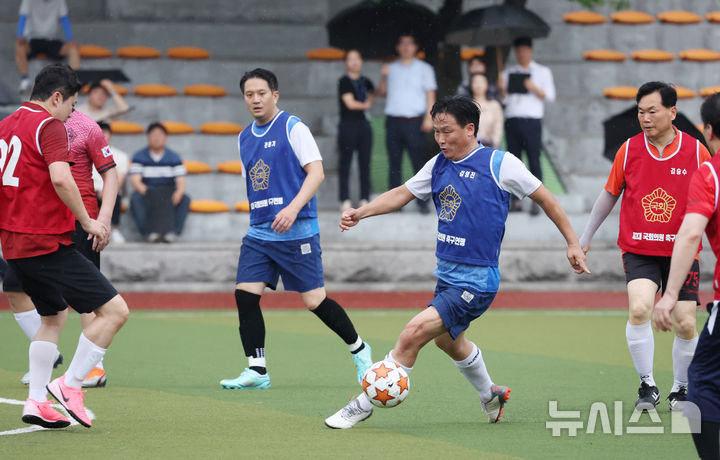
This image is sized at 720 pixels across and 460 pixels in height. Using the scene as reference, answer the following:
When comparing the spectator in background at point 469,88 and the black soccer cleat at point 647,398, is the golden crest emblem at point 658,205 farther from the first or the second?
the spectator in background at point 469,88

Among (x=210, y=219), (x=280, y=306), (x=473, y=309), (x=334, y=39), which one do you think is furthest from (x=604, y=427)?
(x=334, y=39)

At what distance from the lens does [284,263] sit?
27.1 ft

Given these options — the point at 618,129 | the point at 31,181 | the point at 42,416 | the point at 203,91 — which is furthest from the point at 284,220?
the point at 618,129

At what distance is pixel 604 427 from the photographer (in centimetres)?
664

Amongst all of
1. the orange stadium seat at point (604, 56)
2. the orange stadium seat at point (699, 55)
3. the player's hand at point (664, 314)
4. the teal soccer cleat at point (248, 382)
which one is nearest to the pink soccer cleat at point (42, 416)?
the teal soccer cleat at point (248, 382)

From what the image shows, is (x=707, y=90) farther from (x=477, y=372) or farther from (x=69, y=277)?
(x=69, y=277)

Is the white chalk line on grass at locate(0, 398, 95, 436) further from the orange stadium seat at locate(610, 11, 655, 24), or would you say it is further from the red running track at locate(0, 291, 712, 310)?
the orange stadium seat at locate(610, 11, 655, 24)

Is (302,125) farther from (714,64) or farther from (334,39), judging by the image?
(714,64)

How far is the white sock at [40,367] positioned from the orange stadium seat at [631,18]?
1833 cm

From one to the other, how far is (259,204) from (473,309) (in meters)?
2.32

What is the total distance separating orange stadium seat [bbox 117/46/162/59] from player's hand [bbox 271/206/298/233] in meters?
13.9

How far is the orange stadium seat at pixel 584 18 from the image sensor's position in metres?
22.8

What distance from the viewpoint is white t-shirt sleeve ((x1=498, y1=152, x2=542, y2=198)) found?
659 centimetres

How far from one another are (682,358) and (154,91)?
46.2 ft
